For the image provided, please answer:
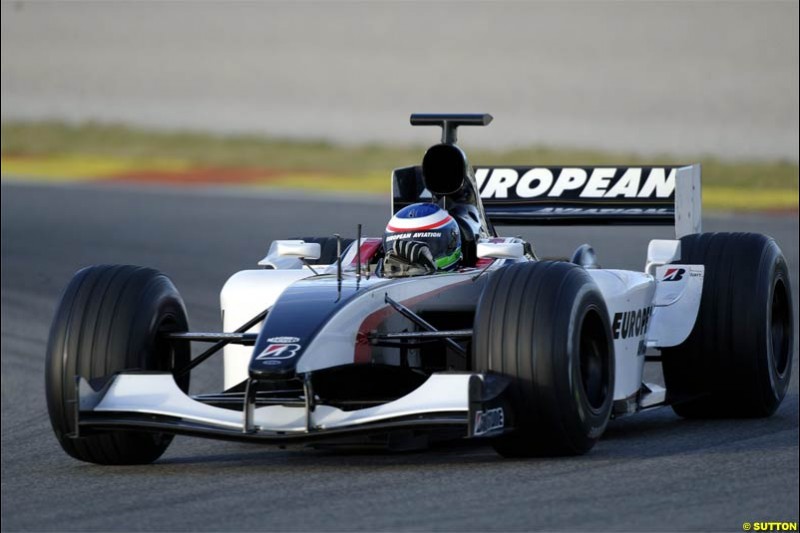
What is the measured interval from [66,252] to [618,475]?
520 inches

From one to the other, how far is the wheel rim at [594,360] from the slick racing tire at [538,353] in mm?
237

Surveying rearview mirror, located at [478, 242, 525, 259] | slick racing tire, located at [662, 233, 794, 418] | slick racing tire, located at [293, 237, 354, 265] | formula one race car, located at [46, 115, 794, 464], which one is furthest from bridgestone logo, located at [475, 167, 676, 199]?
rearview mirror, located at [478, 242, 525, 259]

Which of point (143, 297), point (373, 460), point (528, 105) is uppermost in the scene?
point (528, 105)

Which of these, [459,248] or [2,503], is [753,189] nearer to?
[459,248]

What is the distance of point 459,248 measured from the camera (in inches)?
357

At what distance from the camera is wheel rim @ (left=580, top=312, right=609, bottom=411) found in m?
8.09

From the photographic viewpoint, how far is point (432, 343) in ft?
28.3

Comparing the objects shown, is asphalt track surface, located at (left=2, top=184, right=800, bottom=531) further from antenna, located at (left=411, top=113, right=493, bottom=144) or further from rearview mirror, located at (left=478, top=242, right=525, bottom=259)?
antenna, located at (left=411, top=113, right=493, bottom=144)

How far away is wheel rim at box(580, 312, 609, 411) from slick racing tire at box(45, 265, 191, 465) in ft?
7.46

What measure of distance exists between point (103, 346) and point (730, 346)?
399 centimetres

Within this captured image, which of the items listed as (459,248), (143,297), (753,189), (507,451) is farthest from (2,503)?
(753,189)

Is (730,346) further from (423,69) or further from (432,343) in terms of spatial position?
(423,69)

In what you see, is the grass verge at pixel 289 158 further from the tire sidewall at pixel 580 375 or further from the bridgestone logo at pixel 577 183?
the tire sidewall at pixel 580 375

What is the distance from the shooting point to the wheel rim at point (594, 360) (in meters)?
8.09
